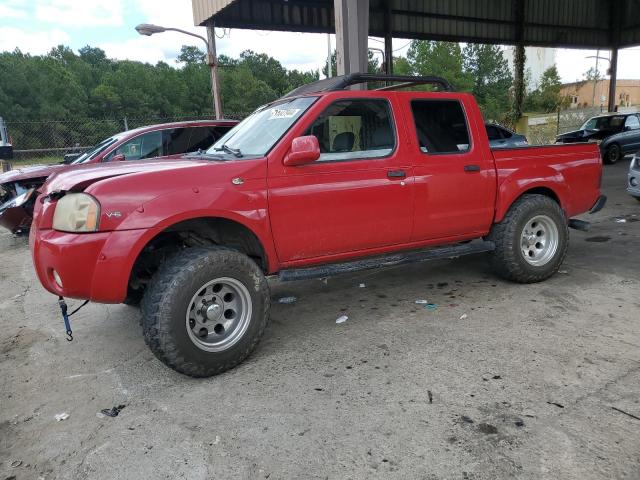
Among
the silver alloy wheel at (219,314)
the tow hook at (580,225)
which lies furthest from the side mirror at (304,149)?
the tow hook at (580,225)

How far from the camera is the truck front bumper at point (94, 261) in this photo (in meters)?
2.94

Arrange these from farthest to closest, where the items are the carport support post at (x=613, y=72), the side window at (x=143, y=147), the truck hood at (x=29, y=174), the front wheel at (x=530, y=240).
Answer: the carport support post at (x=613, y=72) → the side window at (x=143, y=147) → the truck hood at (x=29, y=174) → the front wheel at (x=530, y=240)

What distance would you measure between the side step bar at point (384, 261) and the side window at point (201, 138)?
202 inches

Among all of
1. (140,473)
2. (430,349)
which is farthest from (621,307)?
(140,473)

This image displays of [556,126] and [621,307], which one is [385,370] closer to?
[621,307]

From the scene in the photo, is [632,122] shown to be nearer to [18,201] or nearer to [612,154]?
[612,154]

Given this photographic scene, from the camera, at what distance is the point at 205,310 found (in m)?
3.31

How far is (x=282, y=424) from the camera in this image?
272 cm

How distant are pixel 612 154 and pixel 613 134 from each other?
1.37 meters

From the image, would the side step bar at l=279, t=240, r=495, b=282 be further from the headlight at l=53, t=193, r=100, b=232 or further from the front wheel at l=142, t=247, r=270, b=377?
the headlight at l=53, t=193, r=100, b=232

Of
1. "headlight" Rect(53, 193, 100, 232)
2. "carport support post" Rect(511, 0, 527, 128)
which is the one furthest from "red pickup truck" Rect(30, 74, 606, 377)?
"carport support post" Rect(511, 0, 527, 128)

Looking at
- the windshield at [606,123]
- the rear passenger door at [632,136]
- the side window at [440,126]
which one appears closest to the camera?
the side window at [440,126]

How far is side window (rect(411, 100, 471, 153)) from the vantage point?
4.25m

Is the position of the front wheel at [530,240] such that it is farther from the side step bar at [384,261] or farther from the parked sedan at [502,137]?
the parked sedan at [502,137]
